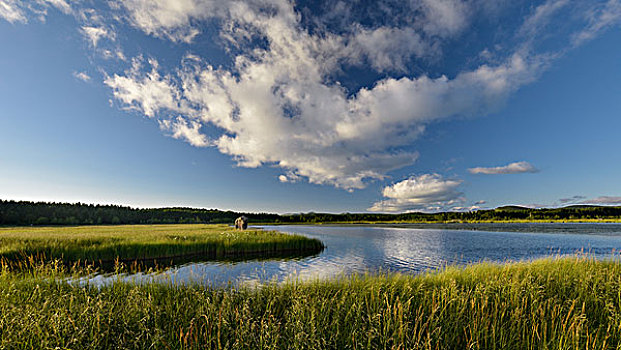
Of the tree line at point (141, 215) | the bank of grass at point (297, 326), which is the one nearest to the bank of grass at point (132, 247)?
the bank of grass at point (297, 326)

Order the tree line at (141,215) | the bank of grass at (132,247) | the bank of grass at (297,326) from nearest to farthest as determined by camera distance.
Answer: the bank of grass at (297,326), the bank of grass at (132,247), the tree line at (141,215)

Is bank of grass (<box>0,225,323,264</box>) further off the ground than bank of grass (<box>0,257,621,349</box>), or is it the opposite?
bank of grass (<box>0,257,621,349</box>)

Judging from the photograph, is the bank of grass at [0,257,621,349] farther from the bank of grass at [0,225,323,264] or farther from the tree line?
the tree line

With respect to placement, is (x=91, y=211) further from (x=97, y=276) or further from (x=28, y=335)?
(x=28, y=335)

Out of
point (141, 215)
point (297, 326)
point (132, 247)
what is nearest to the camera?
point (297, 326)

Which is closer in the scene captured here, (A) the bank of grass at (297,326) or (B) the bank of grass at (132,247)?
(A) the bank of grass at (297,326)

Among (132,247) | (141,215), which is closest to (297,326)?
(132,247)

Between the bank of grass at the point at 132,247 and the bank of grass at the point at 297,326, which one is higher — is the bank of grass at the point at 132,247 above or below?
below

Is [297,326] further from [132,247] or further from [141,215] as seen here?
[141,215]

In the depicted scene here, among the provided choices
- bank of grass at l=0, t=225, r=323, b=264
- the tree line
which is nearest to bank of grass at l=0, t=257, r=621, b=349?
bank of grass at l=0, t=225, r=323, b=264

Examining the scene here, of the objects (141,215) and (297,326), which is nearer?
(297,326)

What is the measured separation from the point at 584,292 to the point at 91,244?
3124cm

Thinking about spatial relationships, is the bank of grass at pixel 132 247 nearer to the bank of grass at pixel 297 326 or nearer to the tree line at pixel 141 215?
the bank of grass at pixel 297 326

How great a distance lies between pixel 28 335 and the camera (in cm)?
453
